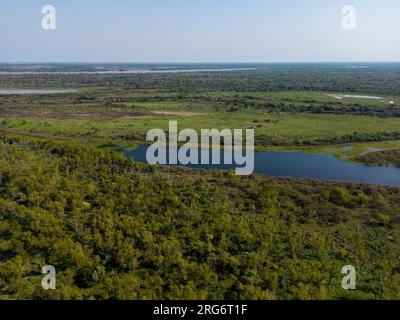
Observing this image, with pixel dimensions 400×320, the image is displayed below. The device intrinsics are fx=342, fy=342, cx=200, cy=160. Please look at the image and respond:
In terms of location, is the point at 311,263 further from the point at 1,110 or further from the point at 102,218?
the point at 1,110

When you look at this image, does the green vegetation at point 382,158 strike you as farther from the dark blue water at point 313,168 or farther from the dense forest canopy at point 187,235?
the dense forest canopy at point 187,235

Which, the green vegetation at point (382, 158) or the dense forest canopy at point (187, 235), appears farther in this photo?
the green vegetation at point (382, 158)

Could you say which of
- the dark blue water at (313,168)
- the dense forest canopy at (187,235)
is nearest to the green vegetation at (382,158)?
the dark blue water at (313,168)

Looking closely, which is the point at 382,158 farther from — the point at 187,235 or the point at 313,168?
the point at 187,235

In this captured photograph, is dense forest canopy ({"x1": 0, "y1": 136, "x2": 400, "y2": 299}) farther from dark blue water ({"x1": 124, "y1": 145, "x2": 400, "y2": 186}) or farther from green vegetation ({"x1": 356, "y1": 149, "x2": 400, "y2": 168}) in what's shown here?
green vegetation ({"x1": 356, "y1": 149, "x2": 400, "y2": 168})

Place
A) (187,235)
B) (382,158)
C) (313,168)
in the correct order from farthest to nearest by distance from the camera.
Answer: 1. (382,158)
2. (313,168)
3. (187,235)

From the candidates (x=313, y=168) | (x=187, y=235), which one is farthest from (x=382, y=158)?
(x=187, y=235)

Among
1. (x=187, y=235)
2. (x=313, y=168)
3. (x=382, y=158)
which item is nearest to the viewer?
(x=187, y=235)

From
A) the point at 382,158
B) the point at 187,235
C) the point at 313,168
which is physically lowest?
the point at 187,235

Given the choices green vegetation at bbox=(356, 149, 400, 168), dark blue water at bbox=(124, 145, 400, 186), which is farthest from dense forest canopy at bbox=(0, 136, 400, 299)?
green vegetation at bbox=(356, 149, 400, 168)
